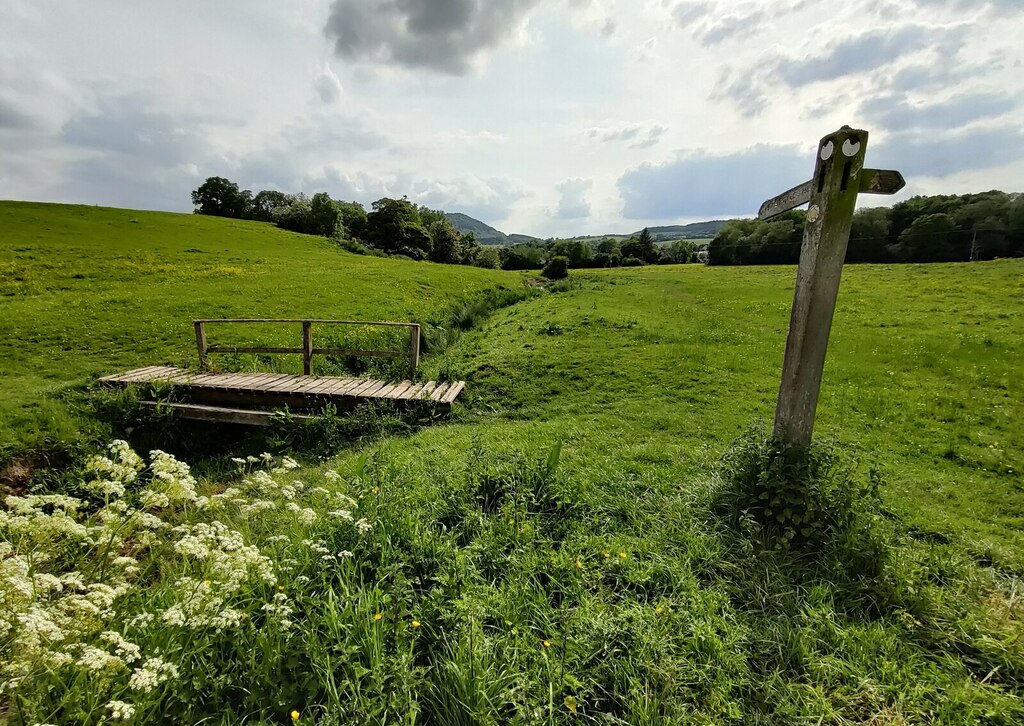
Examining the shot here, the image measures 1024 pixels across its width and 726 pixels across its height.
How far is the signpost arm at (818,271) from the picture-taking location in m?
4.11

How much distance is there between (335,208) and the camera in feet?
245

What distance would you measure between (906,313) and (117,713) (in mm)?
28611

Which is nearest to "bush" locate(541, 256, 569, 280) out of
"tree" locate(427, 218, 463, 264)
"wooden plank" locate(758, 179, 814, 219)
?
"tree" locate(427, 218, 463, 264)

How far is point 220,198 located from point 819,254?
108595 mm

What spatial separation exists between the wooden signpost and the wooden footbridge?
21.2 feet

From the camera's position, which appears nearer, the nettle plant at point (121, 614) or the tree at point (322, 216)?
the nettle plant at point (121, 614)

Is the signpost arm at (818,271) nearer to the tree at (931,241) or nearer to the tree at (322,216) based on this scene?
the tree at (931,241)

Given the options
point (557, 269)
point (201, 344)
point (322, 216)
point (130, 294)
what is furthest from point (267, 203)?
point (201, 344)

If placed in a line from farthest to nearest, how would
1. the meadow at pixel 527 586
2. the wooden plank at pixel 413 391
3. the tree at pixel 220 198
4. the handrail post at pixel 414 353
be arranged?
the tree at pixel 220 198
the handrail post at pixel 414 353
the wooden plank at pixel 413 391
the meadow at pixel 527 586

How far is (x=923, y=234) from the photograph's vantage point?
177 ft

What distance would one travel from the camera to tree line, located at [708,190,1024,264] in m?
49.7

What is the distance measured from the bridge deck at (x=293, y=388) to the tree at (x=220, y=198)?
95784 mm

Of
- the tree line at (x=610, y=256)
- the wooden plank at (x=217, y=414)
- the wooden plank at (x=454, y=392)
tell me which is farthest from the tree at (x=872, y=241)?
the wooden plank at (x=217, y=414)

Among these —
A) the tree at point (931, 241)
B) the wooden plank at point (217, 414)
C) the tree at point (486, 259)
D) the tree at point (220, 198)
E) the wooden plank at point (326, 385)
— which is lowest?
the wooden plank at point (217, 414)
